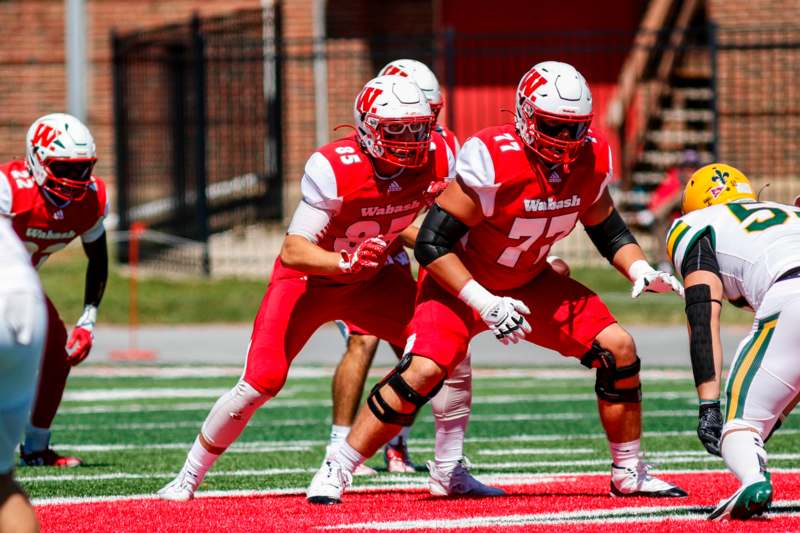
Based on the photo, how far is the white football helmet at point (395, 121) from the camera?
265 inches

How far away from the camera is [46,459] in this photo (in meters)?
8.42


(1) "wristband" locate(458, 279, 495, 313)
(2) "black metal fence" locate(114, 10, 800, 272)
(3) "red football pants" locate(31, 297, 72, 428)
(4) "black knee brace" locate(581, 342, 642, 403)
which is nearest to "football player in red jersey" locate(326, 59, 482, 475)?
(1) "wristband" locate(458, 279, 495, 313)

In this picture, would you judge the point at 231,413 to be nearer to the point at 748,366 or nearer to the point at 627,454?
the point at 627,454

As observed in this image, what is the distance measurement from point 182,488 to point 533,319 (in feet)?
5.70

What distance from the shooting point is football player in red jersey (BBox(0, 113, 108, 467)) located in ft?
26.7

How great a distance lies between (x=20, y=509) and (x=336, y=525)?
195cm

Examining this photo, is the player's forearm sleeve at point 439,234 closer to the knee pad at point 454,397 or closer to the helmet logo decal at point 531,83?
the helmet logo decal at point 531,83

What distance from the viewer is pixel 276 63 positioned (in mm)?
20297

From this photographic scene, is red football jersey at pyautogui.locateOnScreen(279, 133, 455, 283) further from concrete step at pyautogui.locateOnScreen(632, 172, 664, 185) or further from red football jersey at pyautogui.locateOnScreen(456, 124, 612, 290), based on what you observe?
concrete step at pyautogui.locateOnScreen(632, 172, 664, 185)

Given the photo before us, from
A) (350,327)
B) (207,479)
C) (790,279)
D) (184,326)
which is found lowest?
(184,326)

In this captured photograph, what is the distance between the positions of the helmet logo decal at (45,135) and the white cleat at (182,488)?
2130 mm

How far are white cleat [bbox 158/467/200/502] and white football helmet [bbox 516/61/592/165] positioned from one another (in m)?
2.12

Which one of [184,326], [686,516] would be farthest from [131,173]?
[686,516]

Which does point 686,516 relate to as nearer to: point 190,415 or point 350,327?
point 350,327
